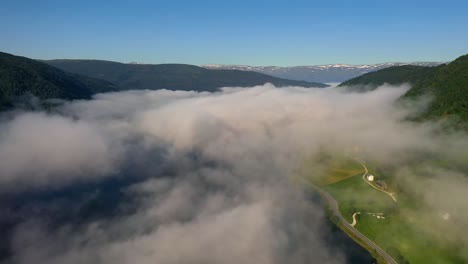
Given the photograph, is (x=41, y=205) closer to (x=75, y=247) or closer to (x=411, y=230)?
(x=75, y=247)

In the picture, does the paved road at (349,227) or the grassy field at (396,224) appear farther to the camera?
the paved road at (349,227)

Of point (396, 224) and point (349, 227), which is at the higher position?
point (396, 224)

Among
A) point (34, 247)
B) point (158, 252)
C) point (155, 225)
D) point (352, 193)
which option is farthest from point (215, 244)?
point (352, 193)

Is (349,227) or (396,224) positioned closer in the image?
(396,224)

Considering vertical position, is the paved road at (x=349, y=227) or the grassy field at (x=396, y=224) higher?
the grassy field at (x=396, y=224)
